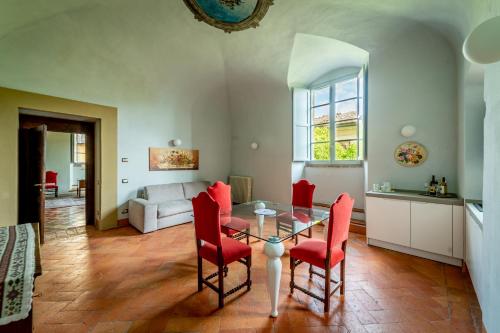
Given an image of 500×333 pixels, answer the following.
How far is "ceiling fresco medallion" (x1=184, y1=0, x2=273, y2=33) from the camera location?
2.52 m

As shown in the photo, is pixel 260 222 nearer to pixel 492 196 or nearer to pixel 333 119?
pixel 492 196

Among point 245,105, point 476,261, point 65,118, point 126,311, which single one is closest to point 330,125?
point 245,105

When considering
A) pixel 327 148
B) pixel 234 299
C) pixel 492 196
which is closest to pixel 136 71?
pixel 327 148

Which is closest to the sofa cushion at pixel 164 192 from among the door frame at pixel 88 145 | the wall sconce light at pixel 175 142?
the wall sconce light at pixel 175 142

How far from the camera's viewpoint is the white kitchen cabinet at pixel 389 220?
8.98 ft

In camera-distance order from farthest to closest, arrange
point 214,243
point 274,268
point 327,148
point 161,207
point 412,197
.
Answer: point 327,148
point 161,207
point 412,197
point 214,243
point 274,268

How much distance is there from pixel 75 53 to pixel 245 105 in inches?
131

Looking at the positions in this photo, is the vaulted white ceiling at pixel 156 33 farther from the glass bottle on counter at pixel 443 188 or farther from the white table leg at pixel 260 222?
the white table leg at pixel 260 222

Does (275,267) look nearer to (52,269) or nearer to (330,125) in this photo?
(52,269)

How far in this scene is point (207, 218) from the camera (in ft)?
5.92

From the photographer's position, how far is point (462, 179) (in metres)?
2.41

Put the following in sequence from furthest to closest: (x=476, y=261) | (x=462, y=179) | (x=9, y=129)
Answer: (x=9, y=129) < (x=462, y=179) < (x=476, y=261)

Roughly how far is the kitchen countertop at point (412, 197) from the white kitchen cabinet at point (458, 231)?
0.08m

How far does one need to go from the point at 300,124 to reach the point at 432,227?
287cm
